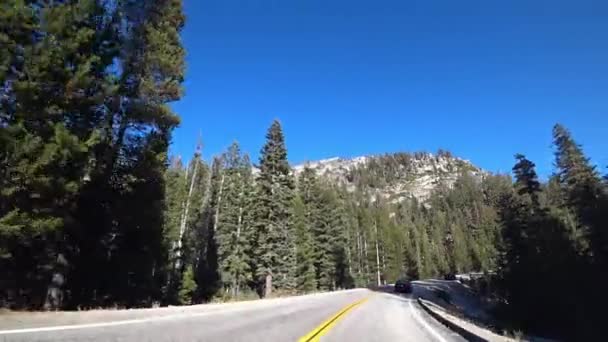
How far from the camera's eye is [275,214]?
127 ft

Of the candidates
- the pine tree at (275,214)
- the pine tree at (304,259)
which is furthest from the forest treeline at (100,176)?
the pine tree at (304,259)

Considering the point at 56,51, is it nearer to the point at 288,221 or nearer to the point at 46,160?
the point at 46,160

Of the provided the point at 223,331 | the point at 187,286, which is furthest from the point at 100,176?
the point at 187,286

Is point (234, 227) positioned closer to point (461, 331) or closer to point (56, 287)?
point (56, 287)

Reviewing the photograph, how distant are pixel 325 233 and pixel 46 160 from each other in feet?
148

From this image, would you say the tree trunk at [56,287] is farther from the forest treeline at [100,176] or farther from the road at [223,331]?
the road at [223,331]

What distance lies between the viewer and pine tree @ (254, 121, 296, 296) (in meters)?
37.9

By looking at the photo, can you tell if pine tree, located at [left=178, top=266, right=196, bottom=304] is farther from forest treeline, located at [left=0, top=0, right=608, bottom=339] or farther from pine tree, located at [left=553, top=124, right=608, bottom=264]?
pine tree, located at [left=553, top=124, right=608, bottom=264]

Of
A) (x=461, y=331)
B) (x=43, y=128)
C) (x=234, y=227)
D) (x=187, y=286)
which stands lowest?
(x=461, y=331)

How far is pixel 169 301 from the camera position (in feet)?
91.9

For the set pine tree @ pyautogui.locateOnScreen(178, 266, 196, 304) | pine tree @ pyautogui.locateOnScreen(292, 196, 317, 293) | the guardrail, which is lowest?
the guardrail

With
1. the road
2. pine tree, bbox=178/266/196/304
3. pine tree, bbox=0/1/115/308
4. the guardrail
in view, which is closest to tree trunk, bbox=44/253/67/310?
pine tree, bbox=0/1/115/308

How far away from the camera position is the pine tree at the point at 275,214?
37906 millimetres

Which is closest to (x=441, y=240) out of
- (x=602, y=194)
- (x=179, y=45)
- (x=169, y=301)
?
(x=602, y=194)
